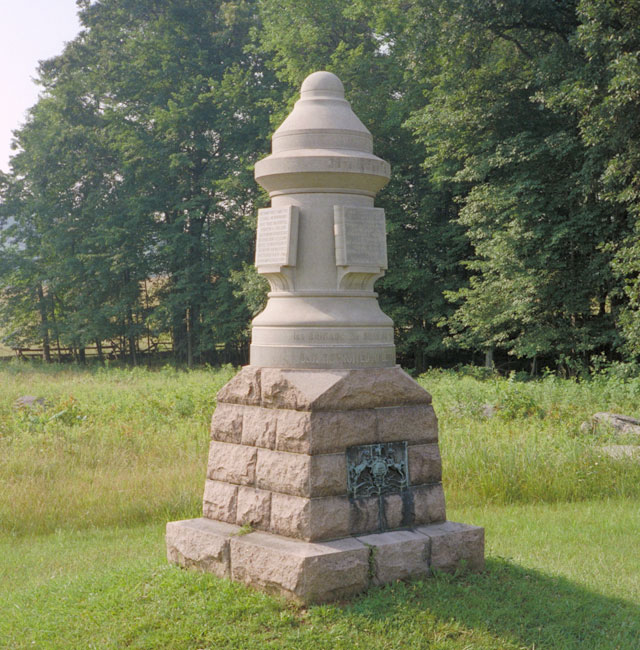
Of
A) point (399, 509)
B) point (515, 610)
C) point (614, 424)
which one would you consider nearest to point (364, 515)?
point (399, 509)

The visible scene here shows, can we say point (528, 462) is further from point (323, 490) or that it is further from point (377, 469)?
point (323, 490)

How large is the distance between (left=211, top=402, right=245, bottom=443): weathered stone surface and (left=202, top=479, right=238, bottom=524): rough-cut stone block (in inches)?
12.8

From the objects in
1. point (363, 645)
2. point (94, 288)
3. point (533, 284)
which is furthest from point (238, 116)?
point (363, 645)

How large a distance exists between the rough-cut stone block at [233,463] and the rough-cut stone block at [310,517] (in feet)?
1.03

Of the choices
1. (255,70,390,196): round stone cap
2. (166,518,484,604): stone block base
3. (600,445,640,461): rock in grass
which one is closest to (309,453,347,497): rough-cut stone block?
(166,518,484,604): stone block base

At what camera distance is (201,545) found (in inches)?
198

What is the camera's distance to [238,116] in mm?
27672

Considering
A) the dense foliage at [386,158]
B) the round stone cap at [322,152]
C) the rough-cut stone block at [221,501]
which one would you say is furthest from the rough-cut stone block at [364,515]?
the dense foliage at [386,158]

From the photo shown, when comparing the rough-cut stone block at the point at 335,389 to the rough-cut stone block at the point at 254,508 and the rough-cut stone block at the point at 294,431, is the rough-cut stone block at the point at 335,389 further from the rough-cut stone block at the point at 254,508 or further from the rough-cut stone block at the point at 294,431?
the rough-cut stone block at the point at 254,508

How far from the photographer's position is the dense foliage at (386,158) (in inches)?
635

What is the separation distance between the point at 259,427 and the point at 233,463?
37 centimetres

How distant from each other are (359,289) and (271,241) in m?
0.70

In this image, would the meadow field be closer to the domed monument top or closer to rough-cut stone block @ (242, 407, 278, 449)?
rough-cut stone block @ (242, 407, 278, 449)

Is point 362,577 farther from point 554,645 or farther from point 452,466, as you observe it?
point 452,466
